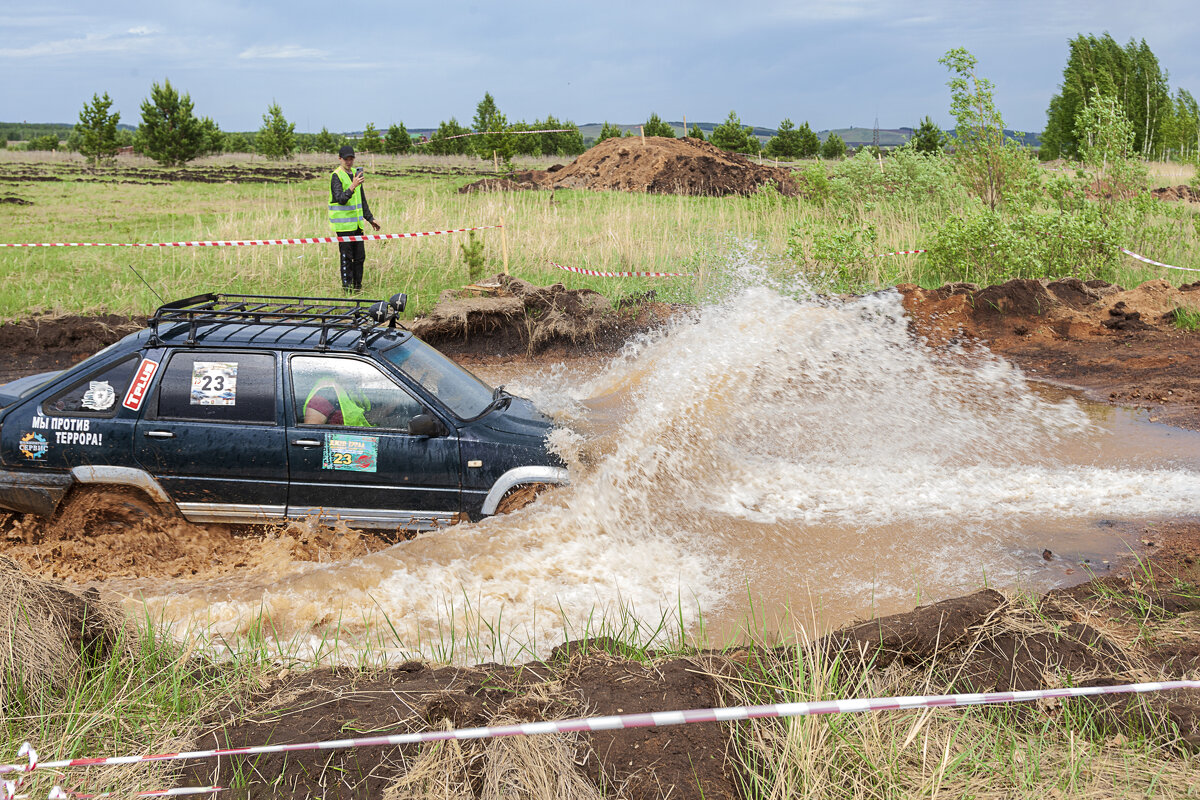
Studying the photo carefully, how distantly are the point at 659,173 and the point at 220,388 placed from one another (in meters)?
31.7

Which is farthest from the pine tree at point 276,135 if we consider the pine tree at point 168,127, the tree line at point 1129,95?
the tree line at point 1129,95

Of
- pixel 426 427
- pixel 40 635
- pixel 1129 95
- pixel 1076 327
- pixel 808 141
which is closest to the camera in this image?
pixel 40 635

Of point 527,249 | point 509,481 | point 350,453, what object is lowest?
point 509,481

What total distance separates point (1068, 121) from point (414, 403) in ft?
200

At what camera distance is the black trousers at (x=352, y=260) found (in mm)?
14289

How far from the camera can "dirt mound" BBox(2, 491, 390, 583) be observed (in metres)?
5.84

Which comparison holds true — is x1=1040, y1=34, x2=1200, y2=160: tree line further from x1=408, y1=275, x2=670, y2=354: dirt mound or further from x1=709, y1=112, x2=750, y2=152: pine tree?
x1=408, y1=275, x2=670, y2=354: dirt mound

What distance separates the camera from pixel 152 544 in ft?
19.5

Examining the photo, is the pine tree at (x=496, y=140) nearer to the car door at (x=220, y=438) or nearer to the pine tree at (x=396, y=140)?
the pine tree at (x=396, y=140)

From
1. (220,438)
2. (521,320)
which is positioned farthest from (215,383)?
(521,320)

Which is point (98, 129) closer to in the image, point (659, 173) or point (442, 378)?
point (659, 173)

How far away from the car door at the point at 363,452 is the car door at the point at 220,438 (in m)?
0.14

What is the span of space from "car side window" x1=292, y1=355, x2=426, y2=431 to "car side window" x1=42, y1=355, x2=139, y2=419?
1.23m

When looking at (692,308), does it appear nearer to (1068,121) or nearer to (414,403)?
(414,403)
